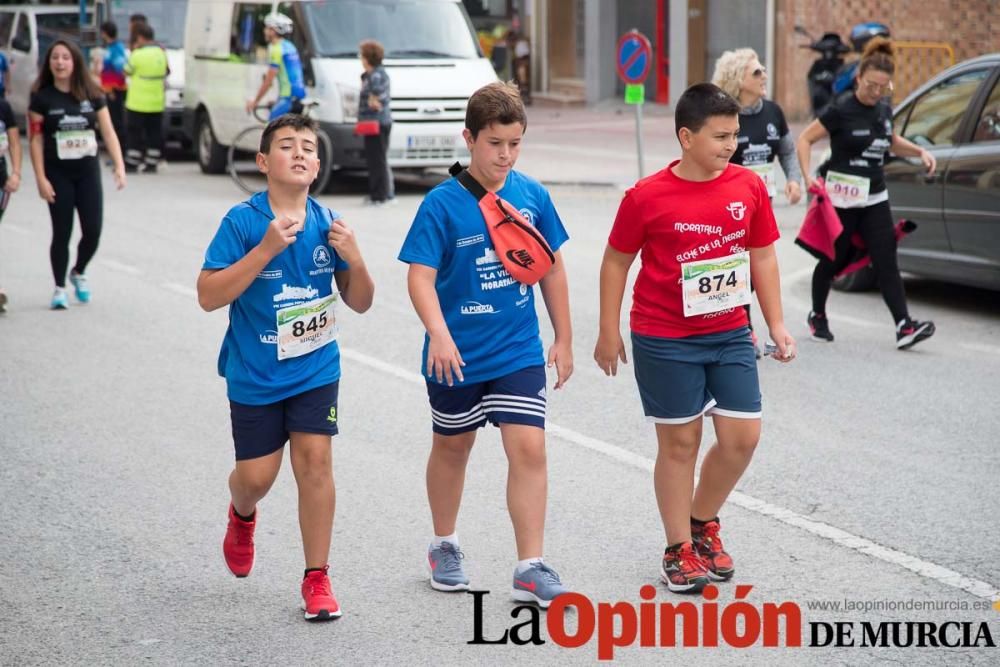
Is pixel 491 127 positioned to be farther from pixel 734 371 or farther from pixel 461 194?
pixel 734 371

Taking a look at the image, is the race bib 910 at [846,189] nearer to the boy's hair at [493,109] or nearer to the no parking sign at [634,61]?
the boy's hair at [493,109]

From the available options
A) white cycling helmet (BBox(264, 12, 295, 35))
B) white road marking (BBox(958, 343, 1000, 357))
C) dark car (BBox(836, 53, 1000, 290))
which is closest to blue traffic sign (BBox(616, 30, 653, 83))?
white cycling helmet (BBox(264, 12, 295, 35))

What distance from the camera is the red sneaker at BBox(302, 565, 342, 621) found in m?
4.89

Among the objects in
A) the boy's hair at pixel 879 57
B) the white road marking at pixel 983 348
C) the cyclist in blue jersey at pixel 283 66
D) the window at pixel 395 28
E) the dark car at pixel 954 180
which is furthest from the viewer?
the window at pixel 395 28

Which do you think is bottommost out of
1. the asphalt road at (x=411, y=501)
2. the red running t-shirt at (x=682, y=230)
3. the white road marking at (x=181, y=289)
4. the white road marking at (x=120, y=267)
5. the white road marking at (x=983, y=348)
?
the white road marking at (x=983, y=348)

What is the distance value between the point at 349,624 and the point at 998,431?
3.71 metres

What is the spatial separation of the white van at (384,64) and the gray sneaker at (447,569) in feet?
41.2

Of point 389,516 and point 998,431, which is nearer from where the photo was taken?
point 389,516

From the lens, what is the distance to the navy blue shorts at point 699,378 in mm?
5117

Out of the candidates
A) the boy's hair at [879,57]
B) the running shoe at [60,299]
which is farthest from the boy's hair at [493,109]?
the running shoe at [60,299]

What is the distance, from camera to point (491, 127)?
16.0 ft

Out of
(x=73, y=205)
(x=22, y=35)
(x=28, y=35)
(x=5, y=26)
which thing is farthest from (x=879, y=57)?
(x=5, y=26)

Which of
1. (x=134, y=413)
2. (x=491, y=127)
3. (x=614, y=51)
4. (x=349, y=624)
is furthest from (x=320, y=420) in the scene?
(x=614, y=51)

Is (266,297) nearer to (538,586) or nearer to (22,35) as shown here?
(538,586)
